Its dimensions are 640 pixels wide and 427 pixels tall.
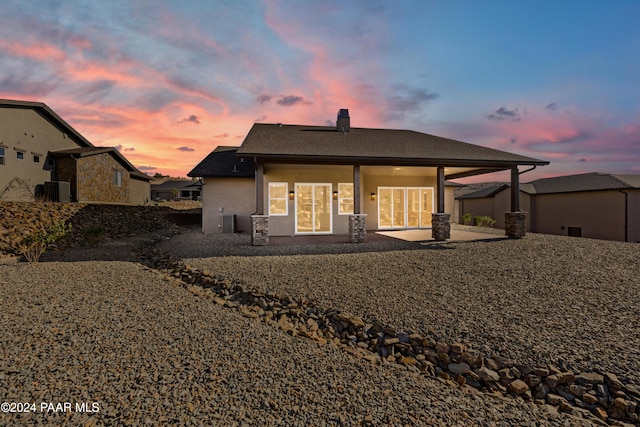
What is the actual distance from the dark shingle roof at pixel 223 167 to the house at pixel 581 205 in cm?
1972

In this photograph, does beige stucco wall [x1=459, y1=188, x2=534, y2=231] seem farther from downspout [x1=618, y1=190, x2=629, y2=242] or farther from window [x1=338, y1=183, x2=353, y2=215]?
window [x1=338, y1=183, x2=353, y2=215]

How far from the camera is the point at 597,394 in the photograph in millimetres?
2840

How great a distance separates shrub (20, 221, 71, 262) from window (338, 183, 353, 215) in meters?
10.6

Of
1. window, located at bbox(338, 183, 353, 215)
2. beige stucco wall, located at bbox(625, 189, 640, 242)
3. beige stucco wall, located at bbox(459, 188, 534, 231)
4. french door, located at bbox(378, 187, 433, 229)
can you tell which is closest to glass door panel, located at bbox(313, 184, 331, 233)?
window, located at bbox(338, 183, 353, 215)

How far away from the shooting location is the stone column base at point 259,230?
31.6ft

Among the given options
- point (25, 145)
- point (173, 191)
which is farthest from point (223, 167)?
point (173, 191)

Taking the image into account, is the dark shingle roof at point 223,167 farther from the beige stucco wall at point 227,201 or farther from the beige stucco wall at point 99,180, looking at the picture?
the beige stucco wall at point 99,180

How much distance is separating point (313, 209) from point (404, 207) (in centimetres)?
507

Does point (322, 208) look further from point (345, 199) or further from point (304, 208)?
point (345, 199)

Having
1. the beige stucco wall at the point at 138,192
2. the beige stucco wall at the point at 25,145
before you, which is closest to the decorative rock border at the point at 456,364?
the beige stucco wall at the point at 25,145

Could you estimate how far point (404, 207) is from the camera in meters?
14.6

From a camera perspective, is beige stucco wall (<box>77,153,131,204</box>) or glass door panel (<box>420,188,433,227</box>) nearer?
glass door panel (<box>420,188,433,227</box>)

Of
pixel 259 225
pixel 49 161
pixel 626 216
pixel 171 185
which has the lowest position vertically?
pixel 259 225

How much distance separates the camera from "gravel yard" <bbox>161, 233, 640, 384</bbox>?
11.5ft
